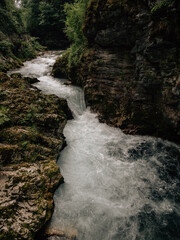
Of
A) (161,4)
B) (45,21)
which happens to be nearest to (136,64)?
(161,4)

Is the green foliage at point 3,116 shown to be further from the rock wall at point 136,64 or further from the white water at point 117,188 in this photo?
the rock wall at point 136,64

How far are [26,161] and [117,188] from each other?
3167mm

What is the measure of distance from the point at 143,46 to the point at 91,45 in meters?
3.94

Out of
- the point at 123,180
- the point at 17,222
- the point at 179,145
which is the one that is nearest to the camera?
the point at 17,222

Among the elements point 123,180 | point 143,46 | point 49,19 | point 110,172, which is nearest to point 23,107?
point 110,172

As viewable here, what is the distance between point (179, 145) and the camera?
21.4ft

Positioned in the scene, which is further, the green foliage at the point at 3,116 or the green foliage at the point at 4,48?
the green foliage at the point at 4,48

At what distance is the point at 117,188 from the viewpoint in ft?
15.9

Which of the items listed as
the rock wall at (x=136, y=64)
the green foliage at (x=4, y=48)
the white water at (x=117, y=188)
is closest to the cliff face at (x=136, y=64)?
the rock wall at (x=136, y=64)

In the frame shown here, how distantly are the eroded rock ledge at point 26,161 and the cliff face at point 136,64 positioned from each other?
3.55 metres

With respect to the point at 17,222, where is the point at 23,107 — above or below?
above

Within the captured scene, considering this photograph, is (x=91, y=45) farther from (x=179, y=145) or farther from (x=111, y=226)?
(x=111, y=226)

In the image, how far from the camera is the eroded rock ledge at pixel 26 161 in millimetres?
3314

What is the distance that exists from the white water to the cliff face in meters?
1.06
